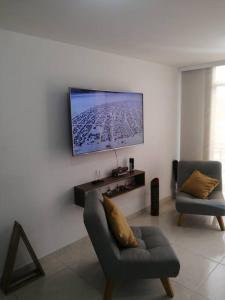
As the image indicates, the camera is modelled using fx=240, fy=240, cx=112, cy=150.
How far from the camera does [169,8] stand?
1777 mm

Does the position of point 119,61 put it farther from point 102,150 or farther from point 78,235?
point 78,235

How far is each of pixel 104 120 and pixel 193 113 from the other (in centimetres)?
210

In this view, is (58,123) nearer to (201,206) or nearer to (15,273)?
(15,273)

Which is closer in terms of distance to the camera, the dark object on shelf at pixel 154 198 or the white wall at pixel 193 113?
the dark object on shelf at pixel 154 198

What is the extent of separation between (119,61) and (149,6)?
58.3 inches

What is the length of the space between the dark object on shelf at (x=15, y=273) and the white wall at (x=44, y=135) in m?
0.16

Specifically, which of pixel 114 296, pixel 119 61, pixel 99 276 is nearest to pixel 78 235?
pixel 99 276

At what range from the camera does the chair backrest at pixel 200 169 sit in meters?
3.75

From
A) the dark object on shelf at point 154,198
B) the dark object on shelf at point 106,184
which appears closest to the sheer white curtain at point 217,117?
the dark object on shelf at point 154,198

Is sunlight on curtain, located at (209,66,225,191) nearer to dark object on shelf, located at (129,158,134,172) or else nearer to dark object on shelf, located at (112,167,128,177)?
dark object on shelf, located at (129,158,134,172)

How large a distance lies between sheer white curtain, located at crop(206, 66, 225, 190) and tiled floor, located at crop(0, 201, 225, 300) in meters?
1.51

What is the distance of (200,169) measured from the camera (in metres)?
3.83

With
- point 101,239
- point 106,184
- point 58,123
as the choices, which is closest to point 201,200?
point 106,184

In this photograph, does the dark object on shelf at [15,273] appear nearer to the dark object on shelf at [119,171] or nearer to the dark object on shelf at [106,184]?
the dark object on shelf at [106,184]
